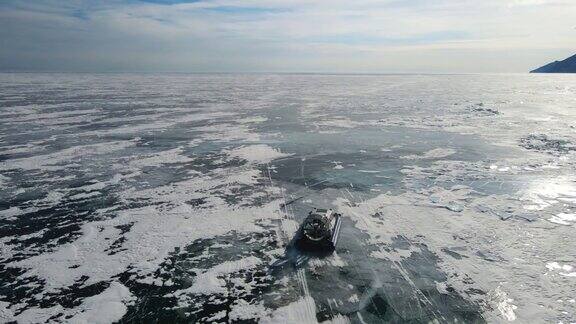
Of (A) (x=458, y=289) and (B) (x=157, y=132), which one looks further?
(B) (x=157, y=132)

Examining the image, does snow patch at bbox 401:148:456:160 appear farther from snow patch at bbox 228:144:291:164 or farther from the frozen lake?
snow patch at bbox 228:144:291:164

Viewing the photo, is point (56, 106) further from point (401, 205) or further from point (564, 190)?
point (564, 190)

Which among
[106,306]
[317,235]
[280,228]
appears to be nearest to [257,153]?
[280,228]

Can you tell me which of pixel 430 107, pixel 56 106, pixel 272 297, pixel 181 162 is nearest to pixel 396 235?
pixel 272 297

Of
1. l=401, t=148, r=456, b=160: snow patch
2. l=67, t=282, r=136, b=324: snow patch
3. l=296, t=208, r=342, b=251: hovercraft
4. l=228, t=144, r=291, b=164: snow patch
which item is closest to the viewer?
l=67, t=282, r=136, b=324: snow patch

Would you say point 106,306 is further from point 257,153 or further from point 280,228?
point 257,153

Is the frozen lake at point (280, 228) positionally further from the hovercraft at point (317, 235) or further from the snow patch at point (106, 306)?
the hovercraft at point (317, 235)

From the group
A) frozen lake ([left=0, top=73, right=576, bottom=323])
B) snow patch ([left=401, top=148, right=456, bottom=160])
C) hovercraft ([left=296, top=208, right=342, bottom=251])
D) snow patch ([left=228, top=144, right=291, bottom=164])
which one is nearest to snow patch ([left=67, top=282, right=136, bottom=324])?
frozen lake ([left=0, top=73, right=576, bottom=323])

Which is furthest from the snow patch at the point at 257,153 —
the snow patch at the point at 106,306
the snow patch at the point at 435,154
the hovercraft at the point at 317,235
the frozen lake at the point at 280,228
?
the snow patch at the point at 106,306
